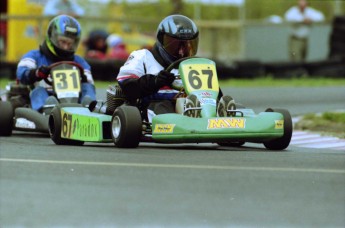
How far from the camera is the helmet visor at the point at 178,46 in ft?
32.7

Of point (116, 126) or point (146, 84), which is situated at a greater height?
point (146, 84)

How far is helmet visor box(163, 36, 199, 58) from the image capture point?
32.7 feet

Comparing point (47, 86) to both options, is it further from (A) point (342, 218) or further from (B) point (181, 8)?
(B) point (181, 8)

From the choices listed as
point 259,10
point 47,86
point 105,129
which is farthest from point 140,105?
point 259,10

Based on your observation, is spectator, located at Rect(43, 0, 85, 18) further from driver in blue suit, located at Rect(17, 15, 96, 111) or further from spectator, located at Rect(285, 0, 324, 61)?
driver in blue suit, located at Rect(17, 15, 96, 111)

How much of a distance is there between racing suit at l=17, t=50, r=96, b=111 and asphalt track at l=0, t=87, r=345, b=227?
102 inches

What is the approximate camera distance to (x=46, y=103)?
38.5 ft

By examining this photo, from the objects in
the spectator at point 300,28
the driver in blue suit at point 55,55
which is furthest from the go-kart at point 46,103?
the spectator at point 300,28

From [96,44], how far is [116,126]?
14.6 m

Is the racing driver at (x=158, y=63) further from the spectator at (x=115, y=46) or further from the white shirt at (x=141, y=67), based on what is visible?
the spectator at (x=115, y=46)

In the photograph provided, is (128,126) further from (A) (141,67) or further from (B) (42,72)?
(B) (42,72)

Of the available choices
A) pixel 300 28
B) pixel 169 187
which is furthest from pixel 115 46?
pixel 169 187

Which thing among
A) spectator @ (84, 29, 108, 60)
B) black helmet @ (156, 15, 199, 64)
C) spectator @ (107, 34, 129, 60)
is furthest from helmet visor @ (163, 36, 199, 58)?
spectator @ (107, 34, 129, 60)

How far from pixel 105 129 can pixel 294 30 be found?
16391mm
